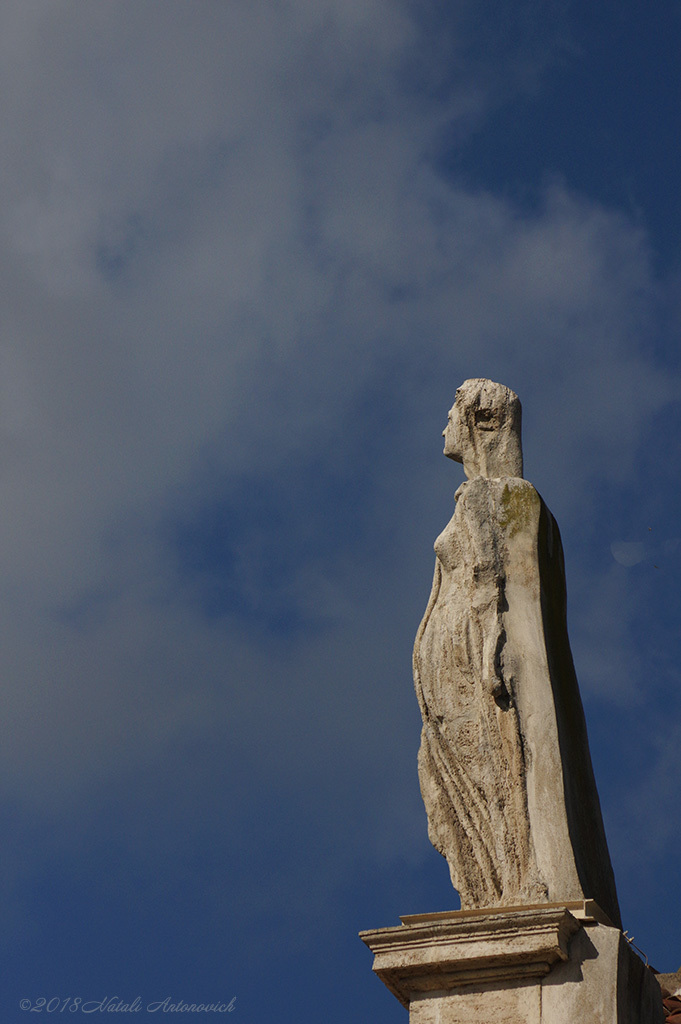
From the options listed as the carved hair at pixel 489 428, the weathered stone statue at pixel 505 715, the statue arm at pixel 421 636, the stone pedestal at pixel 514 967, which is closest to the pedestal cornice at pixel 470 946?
the stone pedestal at pixel 514 967

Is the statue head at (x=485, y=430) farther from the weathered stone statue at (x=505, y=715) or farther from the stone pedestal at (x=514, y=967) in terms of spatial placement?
the stone pedestal at (x=514, y=967)

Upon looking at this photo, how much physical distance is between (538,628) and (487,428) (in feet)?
4.84

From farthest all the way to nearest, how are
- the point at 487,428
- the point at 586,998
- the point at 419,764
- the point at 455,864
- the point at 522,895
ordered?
the point at 487,428
the point at 419,764
the point at 455,864
the point at 522,895
the point at 586,998

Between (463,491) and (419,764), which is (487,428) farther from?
(419,764)

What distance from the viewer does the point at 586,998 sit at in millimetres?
5449

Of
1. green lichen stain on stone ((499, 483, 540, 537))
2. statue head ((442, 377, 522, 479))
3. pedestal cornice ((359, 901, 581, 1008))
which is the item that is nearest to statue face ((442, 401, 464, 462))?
statue head ((442, 377, 522, 479))

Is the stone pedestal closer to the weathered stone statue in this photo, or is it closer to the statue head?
the weathered stone statue

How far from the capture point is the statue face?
25.1 feet

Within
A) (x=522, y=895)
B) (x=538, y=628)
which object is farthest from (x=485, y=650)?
(x=522, y=895)

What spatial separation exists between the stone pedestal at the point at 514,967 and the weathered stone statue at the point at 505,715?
1.14 feet

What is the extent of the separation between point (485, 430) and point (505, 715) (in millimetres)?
1935

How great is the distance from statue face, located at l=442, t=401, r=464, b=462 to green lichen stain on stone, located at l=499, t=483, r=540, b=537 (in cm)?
59

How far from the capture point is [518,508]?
706 centimetres

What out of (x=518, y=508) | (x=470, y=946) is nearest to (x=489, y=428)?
(x=518, y=508)
